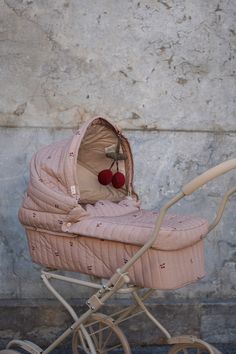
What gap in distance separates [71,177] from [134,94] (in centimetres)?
161

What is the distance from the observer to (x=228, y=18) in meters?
4.38

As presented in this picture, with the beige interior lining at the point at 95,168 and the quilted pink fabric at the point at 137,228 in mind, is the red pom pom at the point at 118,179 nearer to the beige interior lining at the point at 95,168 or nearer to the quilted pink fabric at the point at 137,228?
the beige interior lining at the point at 95,168

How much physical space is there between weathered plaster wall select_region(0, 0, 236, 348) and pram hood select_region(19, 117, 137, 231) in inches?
35.3

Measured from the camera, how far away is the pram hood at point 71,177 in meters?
2.92

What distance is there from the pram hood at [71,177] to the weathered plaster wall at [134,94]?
0.90m

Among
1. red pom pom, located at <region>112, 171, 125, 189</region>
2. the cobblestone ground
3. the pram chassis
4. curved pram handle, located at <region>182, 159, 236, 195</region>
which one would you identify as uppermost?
curved pram handle, located at <region>182, 159, 236, 195</region>

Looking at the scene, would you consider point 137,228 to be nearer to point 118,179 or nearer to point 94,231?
point 94,231

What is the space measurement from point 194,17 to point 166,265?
2266mm

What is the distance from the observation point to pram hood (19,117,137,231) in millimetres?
2920

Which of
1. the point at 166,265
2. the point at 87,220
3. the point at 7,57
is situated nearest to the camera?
the point at 166,265

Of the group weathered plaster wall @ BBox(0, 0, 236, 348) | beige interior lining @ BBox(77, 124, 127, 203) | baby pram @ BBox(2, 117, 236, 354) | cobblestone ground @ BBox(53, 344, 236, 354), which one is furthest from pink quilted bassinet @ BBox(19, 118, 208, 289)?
cobblestone ground @ BBox(53, 344, 236, 354)

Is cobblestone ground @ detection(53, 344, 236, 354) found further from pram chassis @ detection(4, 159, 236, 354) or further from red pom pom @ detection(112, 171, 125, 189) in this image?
red pom pom @ detection(112, 171, 125, 189)

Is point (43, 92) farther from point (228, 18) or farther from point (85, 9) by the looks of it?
point (228, 18)

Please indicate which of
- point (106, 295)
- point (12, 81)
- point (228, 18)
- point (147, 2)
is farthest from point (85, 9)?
point (106, 295)
